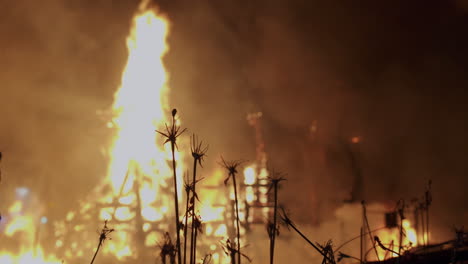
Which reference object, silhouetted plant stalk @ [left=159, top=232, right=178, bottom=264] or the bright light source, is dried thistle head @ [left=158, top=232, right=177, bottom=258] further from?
the bright light source

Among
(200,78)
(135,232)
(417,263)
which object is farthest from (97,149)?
(417,263)

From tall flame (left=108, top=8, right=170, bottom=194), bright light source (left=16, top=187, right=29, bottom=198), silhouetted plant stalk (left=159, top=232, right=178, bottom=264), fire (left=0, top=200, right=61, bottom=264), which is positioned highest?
tall flame (left=108, top=8, right=170, bottom=194)

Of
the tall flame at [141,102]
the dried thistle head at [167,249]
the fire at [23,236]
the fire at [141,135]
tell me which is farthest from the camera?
the tall flame at [141,102]

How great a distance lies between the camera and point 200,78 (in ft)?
71.8

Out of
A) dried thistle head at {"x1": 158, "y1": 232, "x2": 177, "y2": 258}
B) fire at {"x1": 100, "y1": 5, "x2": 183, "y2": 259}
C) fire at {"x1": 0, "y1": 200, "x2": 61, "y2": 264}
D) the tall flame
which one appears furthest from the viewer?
the tall flame

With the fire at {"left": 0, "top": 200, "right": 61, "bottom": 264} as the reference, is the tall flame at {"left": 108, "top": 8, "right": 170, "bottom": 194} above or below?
above

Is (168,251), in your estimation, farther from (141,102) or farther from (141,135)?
(141,102)

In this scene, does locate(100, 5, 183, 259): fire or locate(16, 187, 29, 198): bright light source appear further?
locate(16, 187, 29, 198): bright light source

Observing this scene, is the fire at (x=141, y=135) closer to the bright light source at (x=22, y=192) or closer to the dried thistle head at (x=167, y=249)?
the bright light source at (x=22, y=192)

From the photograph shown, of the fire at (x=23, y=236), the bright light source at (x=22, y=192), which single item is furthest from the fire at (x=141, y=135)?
the bright light source at (x=22, y=192)

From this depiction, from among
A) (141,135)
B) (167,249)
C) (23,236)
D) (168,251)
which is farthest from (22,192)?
(168,251)

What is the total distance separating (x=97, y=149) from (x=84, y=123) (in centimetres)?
155

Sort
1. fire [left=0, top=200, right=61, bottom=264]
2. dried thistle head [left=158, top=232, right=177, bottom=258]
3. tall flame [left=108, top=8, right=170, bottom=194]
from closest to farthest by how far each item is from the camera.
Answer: dried thistle head [left=158, top=232, right=177, bottom=258] < fire [left=0, top=200, right=61, bottom=264] < tall flame [left=108, top=8, right=170, bottom=194]

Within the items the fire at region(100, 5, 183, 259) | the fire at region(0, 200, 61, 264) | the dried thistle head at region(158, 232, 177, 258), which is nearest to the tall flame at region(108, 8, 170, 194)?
the fire at region(100, 5, 183, 259)
